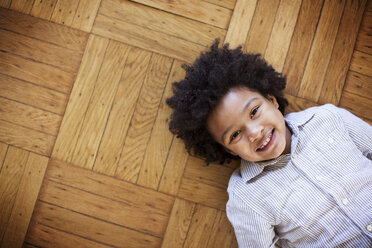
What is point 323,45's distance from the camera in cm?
117

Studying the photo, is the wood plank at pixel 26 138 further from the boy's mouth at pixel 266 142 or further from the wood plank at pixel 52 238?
the boy's mouth at pixel 266 142

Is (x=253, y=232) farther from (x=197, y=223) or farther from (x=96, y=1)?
(x=96, y=1)

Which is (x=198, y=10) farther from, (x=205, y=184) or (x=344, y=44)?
(x=205, y=184)

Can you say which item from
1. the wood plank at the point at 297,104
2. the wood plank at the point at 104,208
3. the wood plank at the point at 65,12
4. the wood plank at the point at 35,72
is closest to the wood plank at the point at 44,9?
the wood plank at the point at 65,12

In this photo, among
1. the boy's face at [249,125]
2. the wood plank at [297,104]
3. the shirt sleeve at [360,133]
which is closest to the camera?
the boy's face at [249,125]

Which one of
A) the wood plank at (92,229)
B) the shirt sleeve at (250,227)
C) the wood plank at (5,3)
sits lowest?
the wood plank at (92,229)

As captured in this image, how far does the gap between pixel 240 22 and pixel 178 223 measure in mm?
882

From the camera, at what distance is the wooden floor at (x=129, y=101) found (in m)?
1.16

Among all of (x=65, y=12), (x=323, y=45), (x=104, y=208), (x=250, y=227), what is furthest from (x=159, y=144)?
(x=323, y=45)

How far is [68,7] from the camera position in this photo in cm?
118

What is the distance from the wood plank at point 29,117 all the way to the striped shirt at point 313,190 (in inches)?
31.3

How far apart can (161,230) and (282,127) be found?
65cm

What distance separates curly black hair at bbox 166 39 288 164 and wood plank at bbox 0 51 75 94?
49cm

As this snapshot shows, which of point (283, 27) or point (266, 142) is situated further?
point (283, 27)
